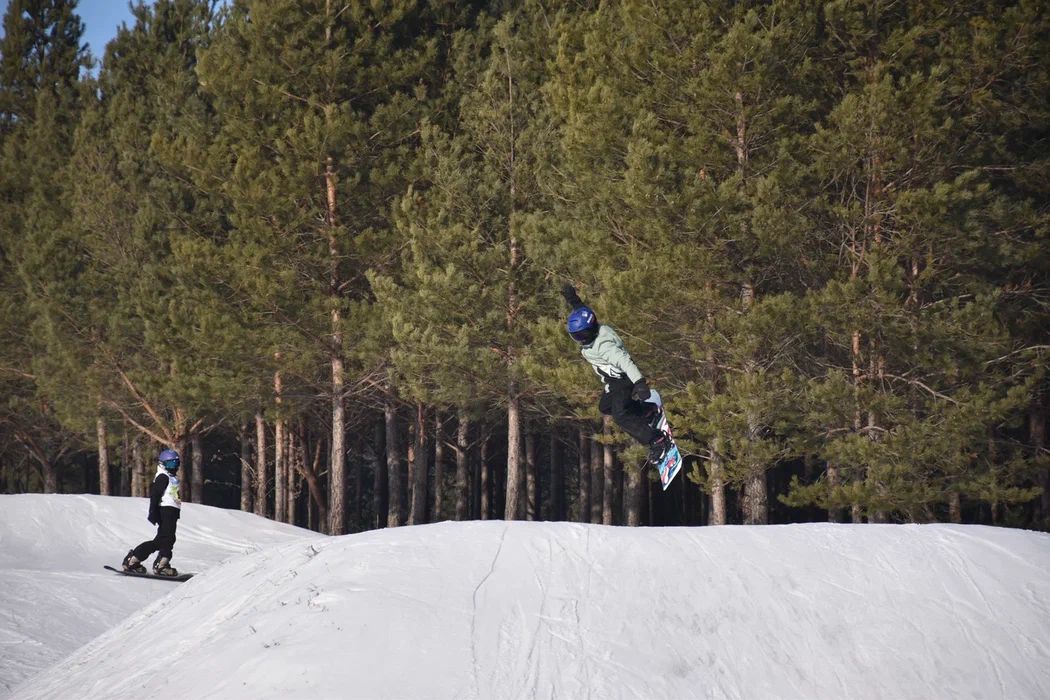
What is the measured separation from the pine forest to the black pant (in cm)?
482

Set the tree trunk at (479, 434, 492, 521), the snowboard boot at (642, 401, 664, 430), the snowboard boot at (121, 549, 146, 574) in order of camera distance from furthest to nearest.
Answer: the tree trunk at (479, 434, 492, 521) → the snowboard boot at (121, 549, 146, 574) → the snowboard boot at (642, 401, 664, 430)

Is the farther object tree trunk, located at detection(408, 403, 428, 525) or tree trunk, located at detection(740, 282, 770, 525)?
tree trunk, located at detection(408, 403, 428, 525)

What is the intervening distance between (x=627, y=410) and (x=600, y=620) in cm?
313

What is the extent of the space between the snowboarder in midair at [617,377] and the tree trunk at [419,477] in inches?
615

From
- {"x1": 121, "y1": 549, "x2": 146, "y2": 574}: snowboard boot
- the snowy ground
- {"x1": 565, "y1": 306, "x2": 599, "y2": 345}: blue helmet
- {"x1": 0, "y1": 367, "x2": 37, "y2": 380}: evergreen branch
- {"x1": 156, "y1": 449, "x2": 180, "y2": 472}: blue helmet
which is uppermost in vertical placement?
{"x1": 0, "y1": 367, "x2": 37, "y2": 380}: evergreen branch

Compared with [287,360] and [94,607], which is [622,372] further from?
[287,360]

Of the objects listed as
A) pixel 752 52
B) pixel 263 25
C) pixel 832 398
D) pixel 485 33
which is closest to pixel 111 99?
pixel 263 25

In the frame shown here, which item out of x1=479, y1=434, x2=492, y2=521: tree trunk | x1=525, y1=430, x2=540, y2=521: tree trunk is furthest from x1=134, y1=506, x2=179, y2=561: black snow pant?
x1=479, y1=434, x2=492, y2=521: tree trunk

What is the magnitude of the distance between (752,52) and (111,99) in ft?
72.5

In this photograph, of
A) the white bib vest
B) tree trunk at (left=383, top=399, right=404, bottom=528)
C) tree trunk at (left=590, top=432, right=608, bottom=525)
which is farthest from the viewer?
tree trunk at (left=590, top=432, right=608, bottom=525)

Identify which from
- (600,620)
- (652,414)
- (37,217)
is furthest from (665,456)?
(37,217)

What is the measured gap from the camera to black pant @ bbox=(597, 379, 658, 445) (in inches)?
420

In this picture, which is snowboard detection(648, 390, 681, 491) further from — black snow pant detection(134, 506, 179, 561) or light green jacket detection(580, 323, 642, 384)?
black snow pant detection(134, 506, 179, 561)

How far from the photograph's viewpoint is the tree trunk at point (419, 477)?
26219 mm
